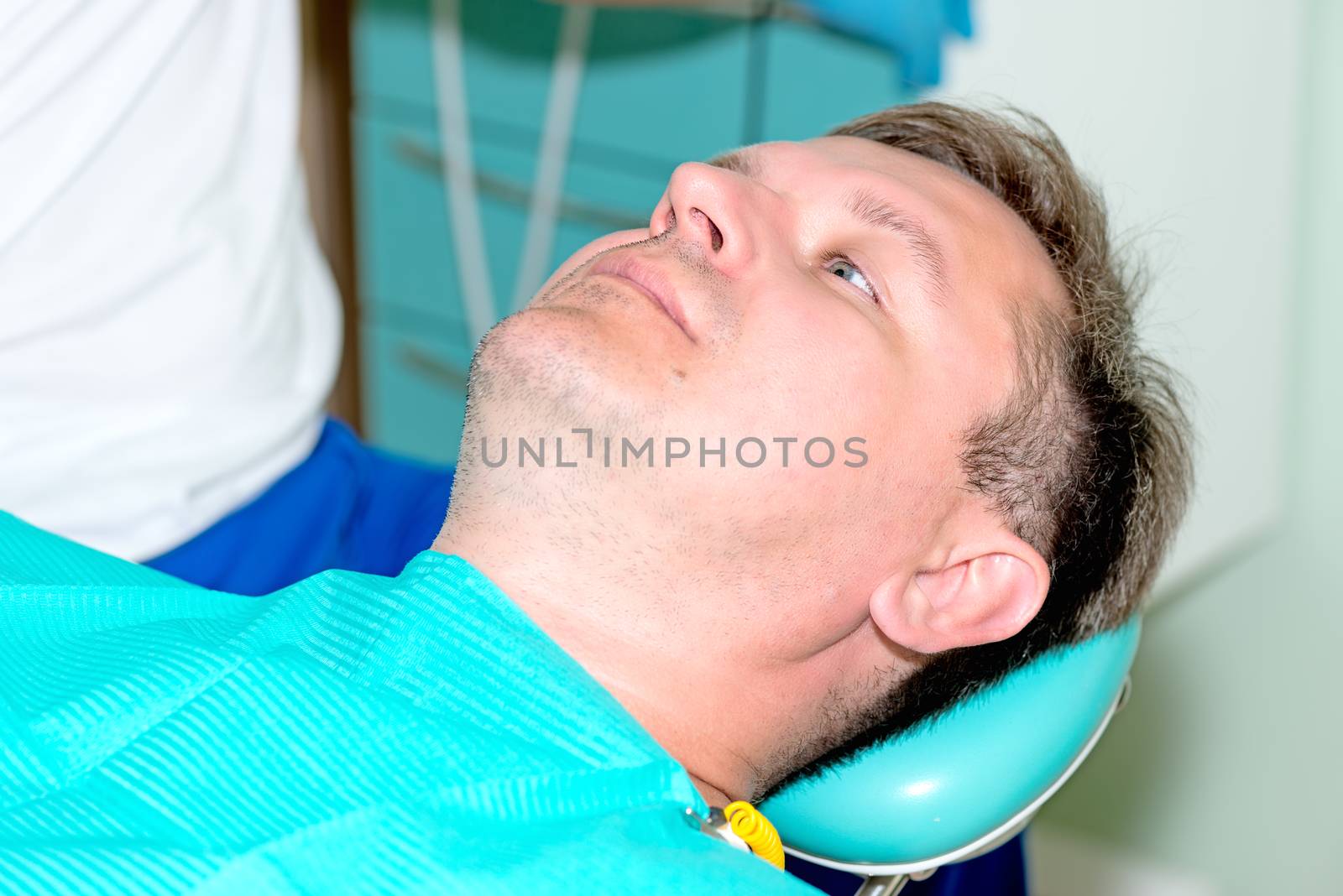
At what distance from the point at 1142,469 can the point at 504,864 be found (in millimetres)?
643

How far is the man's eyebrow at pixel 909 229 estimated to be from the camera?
104 cm

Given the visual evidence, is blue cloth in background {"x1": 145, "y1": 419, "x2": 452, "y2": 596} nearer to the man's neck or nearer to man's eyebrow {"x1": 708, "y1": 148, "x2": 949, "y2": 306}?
the man's neck

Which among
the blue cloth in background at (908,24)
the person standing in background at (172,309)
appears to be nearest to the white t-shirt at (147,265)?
the person standing in background at (172,309)

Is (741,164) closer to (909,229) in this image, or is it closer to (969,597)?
(909,229)

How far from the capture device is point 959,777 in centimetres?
107

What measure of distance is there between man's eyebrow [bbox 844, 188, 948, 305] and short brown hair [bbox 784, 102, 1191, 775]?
82 millimetres

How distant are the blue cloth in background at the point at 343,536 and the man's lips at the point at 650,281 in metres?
0.49

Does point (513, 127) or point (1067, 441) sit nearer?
point (1067, 441)

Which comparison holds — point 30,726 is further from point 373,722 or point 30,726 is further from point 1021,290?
point 1021,290

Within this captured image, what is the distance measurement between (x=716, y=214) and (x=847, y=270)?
12 cm

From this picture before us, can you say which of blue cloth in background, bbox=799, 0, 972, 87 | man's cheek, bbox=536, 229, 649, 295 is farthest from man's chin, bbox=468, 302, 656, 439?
blue cloth in background, bbox=799, 0, 972, 87

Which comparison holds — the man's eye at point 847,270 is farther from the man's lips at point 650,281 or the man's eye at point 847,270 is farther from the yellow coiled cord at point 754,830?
the yellow coiled cord at point 754,830

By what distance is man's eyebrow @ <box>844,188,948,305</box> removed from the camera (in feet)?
3.40

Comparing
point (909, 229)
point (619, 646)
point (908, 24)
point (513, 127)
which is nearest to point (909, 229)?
point (909, 229)
